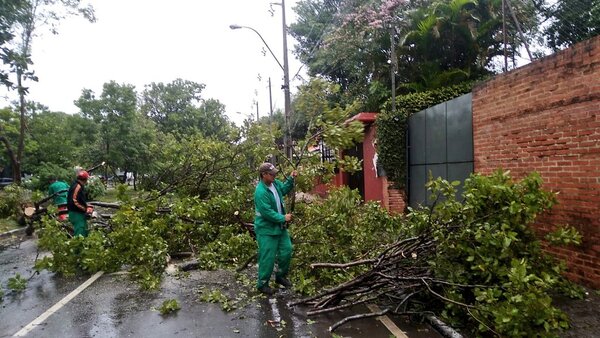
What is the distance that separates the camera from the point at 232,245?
716 centimetres

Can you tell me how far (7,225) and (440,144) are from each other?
1319 cm

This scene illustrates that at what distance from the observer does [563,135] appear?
17.0 ft

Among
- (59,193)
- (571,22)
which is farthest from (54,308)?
(571,22)

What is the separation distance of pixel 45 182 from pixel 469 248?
67.6ft

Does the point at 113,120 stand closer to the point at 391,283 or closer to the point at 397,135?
the point at 397,135

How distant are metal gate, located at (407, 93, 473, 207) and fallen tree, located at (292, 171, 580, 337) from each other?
3196 mm

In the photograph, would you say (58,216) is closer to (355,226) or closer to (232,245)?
(232,245)

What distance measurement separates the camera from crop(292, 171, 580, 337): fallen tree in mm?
3893

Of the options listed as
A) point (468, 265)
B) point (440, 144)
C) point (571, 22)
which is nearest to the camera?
point (468, 265)

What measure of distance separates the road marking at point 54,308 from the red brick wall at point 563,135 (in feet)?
20.5

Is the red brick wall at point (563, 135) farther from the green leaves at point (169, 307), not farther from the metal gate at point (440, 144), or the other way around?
the green leaves at point (169, 307)

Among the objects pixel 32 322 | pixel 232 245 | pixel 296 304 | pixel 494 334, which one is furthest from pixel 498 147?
pixel 32 322

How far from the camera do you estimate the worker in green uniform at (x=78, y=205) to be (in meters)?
7.41

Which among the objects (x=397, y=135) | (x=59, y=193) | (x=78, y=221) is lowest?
(x=78, y=221)
